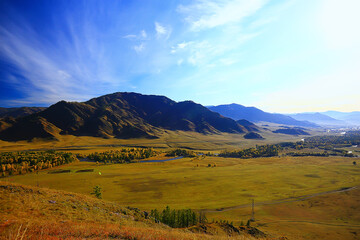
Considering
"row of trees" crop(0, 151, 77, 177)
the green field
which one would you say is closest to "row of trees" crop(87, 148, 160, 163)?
"row of trees" crop(0, 151, 77, 177)

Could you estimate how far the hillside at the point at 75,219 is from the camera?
16.4 meters

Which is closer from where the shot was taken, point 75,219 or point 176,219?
point 75,219

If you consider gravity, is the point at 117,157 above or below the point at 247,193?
above

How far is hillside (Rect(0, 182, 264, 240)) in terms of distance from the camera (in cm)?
1639

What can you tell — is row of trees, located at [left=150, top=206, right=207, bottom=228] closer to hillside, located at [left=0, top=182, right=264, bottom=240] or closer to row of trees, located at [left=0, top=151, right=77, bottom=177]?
hillside, located at [left=0, top=182, right=264, bottom=240]

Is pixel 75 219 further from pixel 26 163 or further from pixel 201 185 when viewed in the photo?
pixel 26 163

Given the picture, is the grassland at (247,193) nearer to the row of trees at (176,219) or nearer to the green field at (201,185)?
the green field at (201,185)

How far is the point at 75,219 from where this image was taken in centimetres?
2300

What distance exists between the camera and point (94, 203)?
103 ft

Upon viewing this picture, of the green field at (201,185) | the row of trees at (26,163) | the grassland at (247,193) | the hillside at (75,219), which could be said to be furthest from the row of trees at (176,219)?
the row of trees at (26,163)

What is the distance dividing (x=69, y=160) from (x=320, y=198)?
148 meters

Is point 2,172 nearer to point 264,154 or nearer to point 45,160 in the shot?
point 45,160

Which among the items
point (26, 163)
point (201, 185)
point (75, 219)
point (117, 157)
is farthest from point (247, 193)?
point (26, 163)

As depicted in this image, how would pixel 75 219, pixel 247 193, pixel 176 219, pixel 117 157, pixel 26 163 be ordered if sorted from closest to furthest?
pixel 75 219 → pixel 176 219 → pixel 247 193 → pixel 26 163 → pixel 117 157
